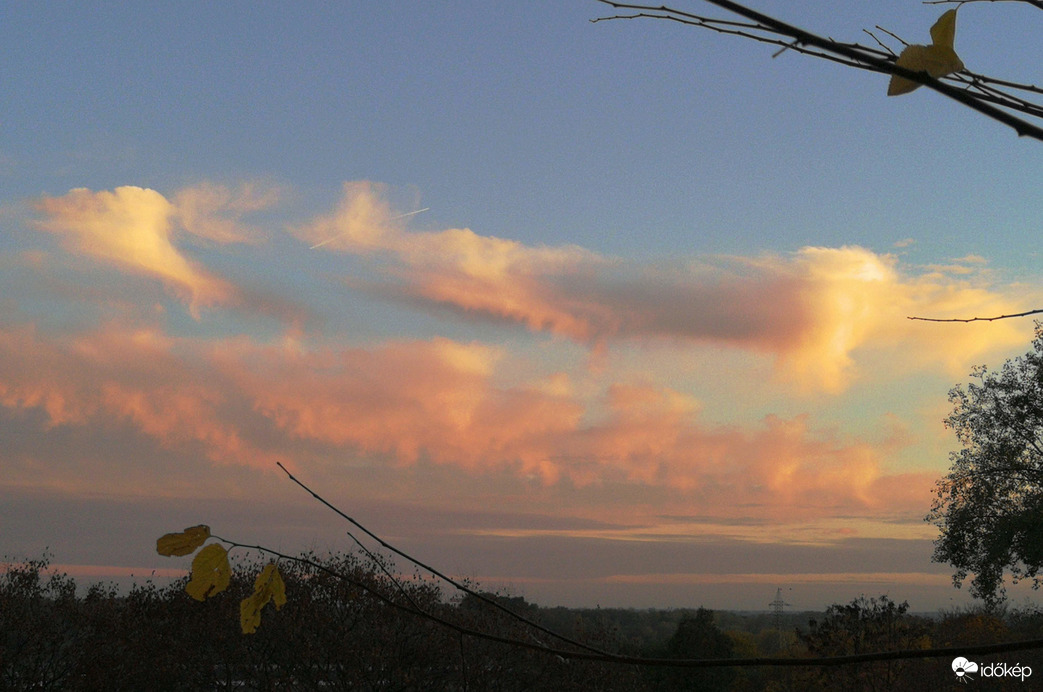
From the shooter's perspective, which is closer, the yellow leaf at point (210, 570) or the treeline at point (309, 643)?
the yellow leaf at point (210, 570)

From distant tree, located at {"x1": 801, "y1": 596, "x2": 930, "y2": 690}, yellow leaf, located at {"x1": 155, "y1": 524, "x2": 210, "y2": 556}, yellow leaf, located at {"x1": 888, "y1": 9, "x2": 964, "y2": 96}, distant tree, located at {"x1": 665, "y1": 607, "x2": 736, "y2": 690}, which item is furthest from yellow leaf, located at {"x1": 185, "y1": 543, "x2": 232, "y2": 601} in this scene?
distant tree, located at {"x1": 665, "y1": 607, "x2": 736, "y2": 690}

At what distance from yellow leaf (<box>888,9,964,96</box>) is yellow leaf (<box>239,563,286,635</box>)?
0.88 meters

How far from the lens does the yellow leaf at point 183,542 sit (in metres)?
1.00

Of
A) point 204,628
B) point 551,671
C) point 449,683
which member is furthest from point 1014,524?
point 204,628

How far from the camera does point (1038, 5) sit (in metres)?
1.05

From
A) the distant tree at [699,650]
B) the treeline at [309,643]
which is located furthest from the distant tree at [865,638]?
the distant tree at [699,650]

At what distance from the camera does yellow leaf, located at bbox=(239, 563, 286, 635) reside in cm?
107

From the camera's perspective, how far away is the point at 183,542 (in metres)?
1.01

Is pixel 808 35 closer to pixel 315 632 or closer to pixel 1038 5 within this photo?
pixel 1038 5

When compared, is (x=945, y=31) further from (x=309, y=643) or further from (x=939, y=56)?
(x=309, y=643)

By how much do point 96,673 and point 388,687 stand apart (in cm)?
534

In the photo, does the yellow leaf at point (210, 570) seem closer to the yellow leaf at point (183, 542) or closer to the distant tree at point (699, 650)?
the yellow leaf at point (183, 542)

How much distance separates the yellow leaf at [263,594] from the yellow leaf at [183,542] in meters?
0.10

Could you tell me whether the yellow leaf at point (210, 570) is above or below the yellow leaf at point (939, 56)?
below
